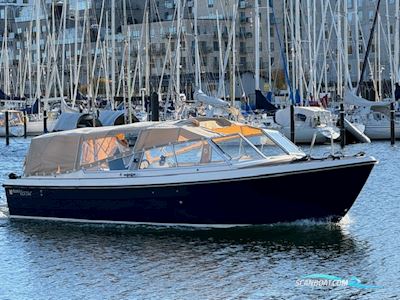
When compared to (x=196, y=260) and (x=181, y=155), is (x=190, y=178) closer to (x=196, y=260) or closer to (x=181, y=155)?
(x=181, y=155)

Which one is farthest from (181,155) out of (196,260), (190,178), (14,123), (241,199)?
(14,123)

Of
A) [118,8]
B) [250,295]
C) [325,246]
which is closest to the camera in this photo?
[250,295]

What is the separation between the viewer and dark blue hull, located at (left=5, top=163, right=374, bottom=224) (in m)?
28.2

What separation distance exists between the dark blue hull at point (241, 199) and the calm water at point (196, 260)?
35 centimetres

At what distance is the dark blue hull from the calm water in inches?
Result: 13.9

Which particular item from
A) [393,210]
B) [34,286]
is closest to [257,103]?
[393,210]

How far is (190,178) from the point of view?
28484mm

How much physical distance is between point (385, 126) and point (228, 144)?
43.6 meters

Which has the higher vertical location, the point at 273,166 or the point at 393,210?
the point at 273,166

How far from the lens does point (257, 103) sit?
6981cm

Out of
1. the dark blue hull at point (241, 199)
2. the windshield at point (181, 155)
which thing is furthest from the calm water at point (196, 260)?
the windshield at point (181, 155)

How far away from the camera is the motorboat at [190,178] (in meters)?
28.3

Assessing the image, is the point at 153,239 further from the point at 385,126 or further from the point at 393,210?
the point at 385,126

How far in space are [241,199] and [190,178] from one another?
1558mm
